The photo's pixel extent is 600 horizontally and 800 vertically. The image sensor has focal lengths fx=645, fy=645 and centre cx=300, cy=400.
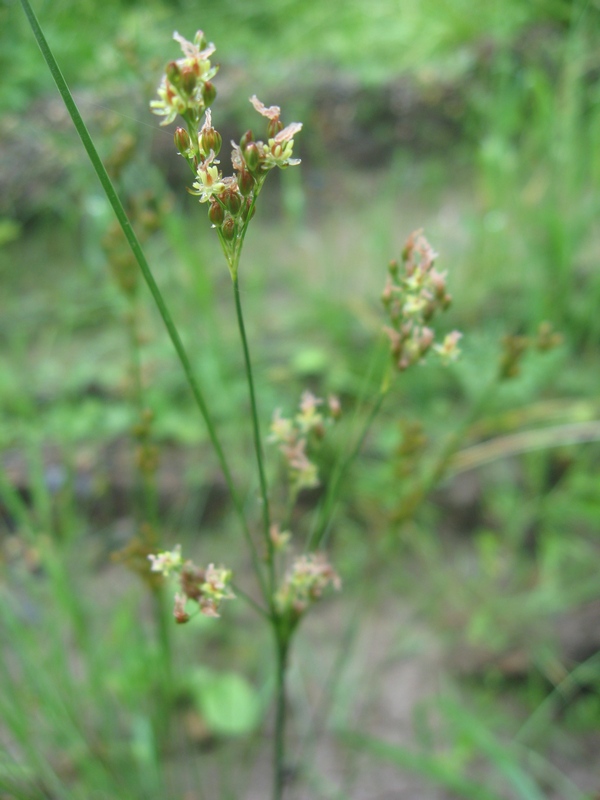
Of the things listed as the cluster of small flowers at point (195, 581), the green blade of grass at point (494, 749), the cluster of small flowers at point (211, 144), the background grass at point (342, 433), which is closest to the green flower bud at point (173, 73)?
the cluster of small flowers at point (211, 144)

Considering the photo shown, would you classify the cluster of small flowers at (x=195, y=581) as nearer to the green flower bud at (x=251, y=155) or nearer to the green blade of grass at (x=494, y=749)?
the green flower bud at (x=251, y=155)

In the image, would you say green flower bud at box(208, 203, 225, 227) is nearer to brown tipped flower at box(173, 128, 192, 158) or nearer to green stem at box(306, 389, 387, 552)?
brown tipped flower at box(173, 128, 192, 158)

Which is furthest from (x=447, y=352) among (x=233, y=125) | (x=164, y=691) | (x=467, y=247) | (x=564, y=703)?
(x=233, y=125)

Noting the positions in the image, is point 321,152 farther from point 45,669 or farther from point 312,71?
point 45,669

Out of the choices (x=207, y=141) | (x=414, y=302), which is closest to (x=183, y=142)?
(x=207, y=141)

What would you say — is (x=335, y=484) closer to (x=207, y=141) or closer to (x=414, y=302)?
(x=414, y=302)

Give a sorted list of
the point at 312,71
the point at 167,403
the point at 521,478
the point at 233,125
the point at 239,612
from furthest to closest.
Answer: the point at 312,71, the point at 233,125, the point at 167,403, the point at 521,478, the point at 239,612
